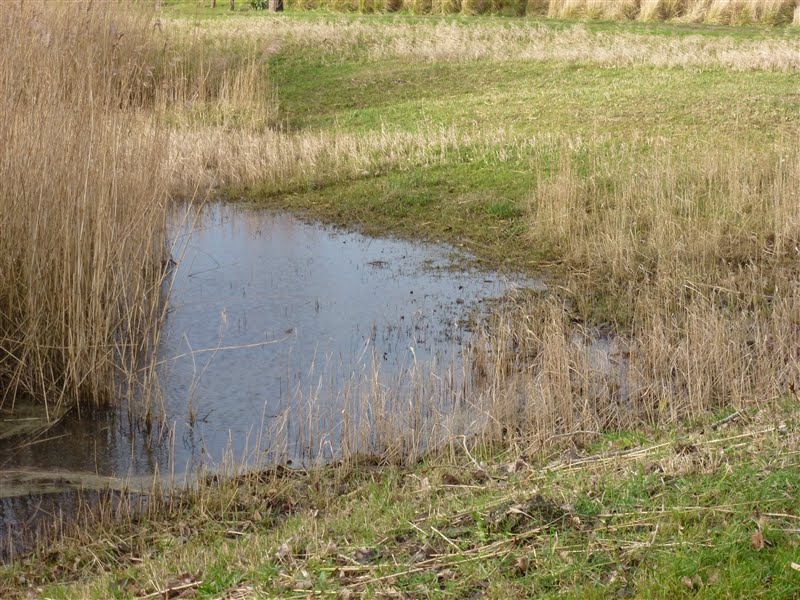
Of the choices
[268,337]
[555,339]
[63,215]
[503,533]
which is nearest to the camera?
[503,533]

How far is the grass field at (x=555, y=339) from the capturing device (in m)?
4.27

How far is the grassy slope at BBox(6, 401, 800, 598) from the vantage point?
4.03 meters

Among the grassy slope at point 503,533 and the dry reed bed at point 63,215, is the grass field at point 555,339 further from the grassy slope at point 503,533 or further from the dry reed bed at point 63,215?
the dry reed bed at point 63,215

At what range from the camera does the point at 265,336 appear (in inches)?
334

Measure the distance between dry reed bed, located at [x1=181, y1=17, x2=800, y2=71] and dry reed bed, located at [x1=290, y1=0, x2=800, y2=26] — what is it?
6288 millimetres

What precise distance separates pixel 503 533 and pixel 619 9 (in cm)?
3201

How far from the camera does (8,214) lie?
22.0ft

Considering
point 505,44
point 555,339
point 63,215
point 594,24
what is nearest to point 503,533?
point 555,339

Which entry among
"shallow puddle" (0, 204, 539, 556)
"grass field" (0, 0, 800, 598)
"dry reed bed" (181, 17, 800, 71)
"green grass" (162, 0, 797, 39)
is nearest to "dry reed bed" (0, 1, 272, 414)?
"shallow puddle" (0, 204, 539, 556)

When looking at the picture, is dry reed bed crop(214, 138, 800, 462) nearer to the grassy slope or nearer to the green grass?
the grassy slope

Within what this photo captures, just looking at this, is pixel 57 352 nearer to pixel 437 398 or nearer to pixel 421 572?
pixel 437 398

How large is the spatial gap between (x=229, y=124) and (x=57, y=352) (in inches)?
388

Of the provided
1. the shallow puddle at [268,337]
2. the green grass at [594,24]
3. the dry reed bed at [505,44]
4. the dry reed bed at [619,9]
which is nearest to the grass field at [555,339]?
the dry reed bed at [505,44]

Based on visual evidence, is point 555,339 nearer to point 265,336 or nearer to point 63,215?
point 265,336
